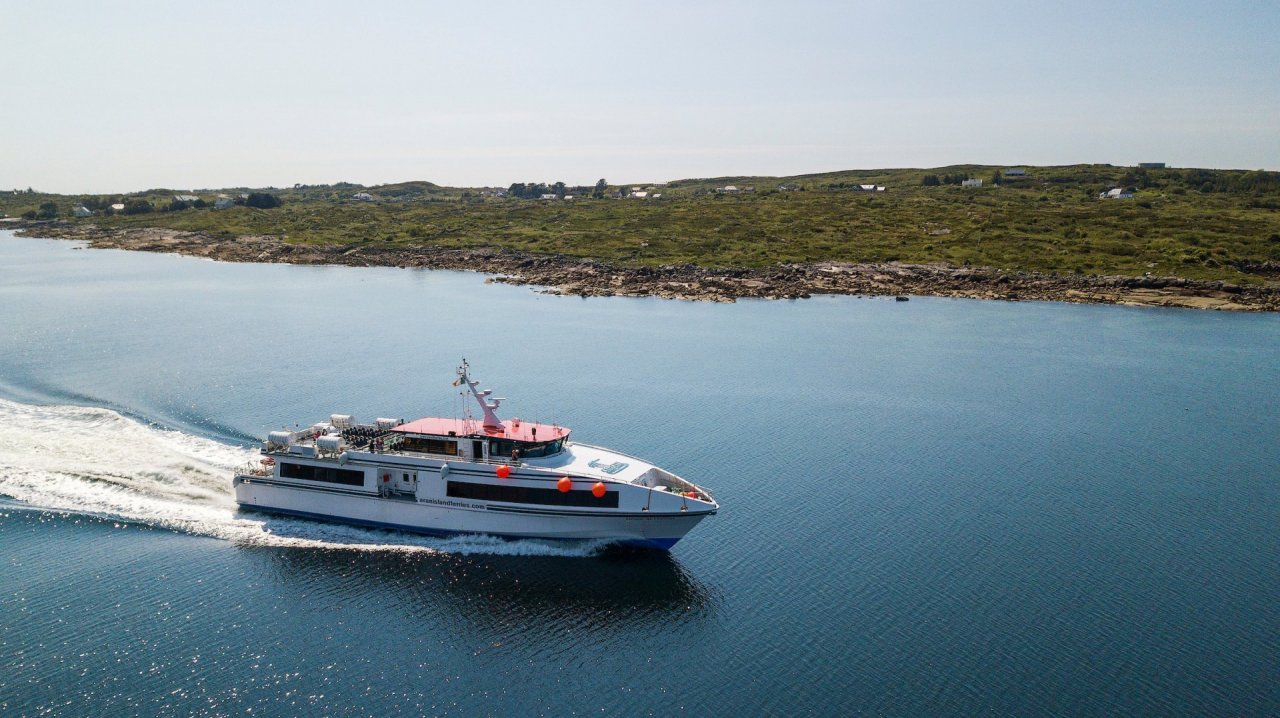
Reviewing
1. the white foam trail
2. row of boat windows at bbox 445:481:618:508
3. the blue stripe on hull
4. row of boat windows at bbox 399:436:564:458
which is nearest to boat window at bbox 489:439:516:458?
row of boat windows at bbox 399:436:564:458

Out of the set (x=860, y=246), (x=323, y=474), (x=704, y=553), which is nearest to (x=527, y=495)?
(x=704, y=553)

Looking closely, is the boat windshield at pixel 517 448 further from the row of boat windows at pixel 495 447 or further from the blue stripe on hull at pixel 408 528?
the blue stripe on hull at pixel 408 528

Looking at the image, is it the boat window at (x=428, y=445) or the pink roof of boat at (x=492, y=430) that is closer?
the pink roof of boat at (x=492, y=430)

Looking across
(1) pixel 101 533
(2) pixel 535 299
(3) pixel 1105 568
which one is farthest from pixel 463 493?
(2) pixel 535 299

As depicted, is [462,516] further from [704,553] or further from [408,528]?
[704,553]

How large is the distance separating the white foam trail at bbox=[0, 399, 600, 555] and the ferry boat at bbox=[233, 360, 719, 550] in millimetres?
973

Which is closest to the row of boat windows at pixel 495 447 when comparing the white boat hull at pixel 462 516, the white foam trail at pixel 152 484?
the white boat hull at pixel 462 516

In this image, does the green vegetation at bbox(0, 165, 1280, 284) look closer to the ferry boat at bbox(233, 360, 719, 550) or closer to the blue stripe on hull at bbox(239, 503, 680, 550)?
the ferry boat at bbox(233, 360, 719, 550)

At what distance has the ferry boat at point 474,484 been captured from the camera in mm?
40906

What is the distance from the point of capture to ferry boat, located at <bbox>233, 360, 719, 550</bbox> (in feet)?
134

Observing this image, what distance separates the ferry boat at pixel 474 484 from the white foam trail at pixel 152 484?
0.97 meters

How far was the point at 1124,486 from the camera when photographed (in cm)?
4922

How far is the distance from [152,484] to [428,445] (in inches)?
644

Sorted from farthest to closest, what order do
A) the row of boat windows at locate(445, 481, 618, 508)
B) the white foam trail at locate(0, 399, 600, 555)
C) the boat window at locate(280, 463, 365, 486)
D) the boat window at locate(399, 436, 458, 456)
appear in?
the boat window at locate(280, 463, 365, 486) → the boat window at locate(399, 436, 458, 456) → the white foam trail at locate(0, 399, 600, 555) → the row of boat windows at locate(445, 481, 618, 508)
